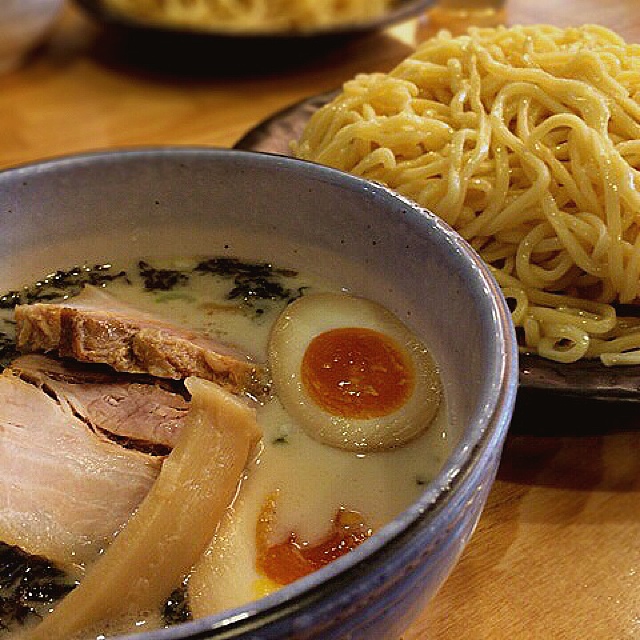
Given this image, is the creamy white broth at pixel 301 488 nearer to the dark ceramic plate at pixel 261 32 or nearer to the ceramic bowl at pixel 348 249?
the ceramic bowl at pixel 348 249

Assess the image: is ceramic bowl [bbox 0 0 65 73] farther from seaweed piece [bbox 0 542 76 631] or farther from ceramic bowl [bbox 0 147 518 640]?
seaweed piece [bbox 0 542 76 631]

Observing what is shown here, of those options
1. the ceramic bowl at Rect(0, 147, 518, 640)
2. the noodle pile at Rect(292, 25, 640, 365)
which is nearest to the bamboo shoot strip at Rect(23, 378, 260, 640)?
the ceramic bowl at Rect(0, 147, 518, 640)

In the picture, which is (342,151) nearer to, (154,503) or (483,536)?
(483,536)

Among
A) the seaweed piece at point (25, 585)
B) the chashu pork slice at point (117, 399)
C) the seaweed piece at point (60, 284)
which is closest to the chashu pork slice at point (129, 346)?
the chashu pork slice at point (117, 399)

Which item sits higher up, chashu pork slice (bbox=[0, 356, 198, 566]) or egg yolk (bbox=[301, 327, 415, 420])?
chashu pork slice (bbox=[0, 356, 198, 566])

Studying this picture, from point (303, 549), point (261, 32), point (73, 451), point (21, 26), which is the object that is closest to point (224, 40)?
point (261, 32)
